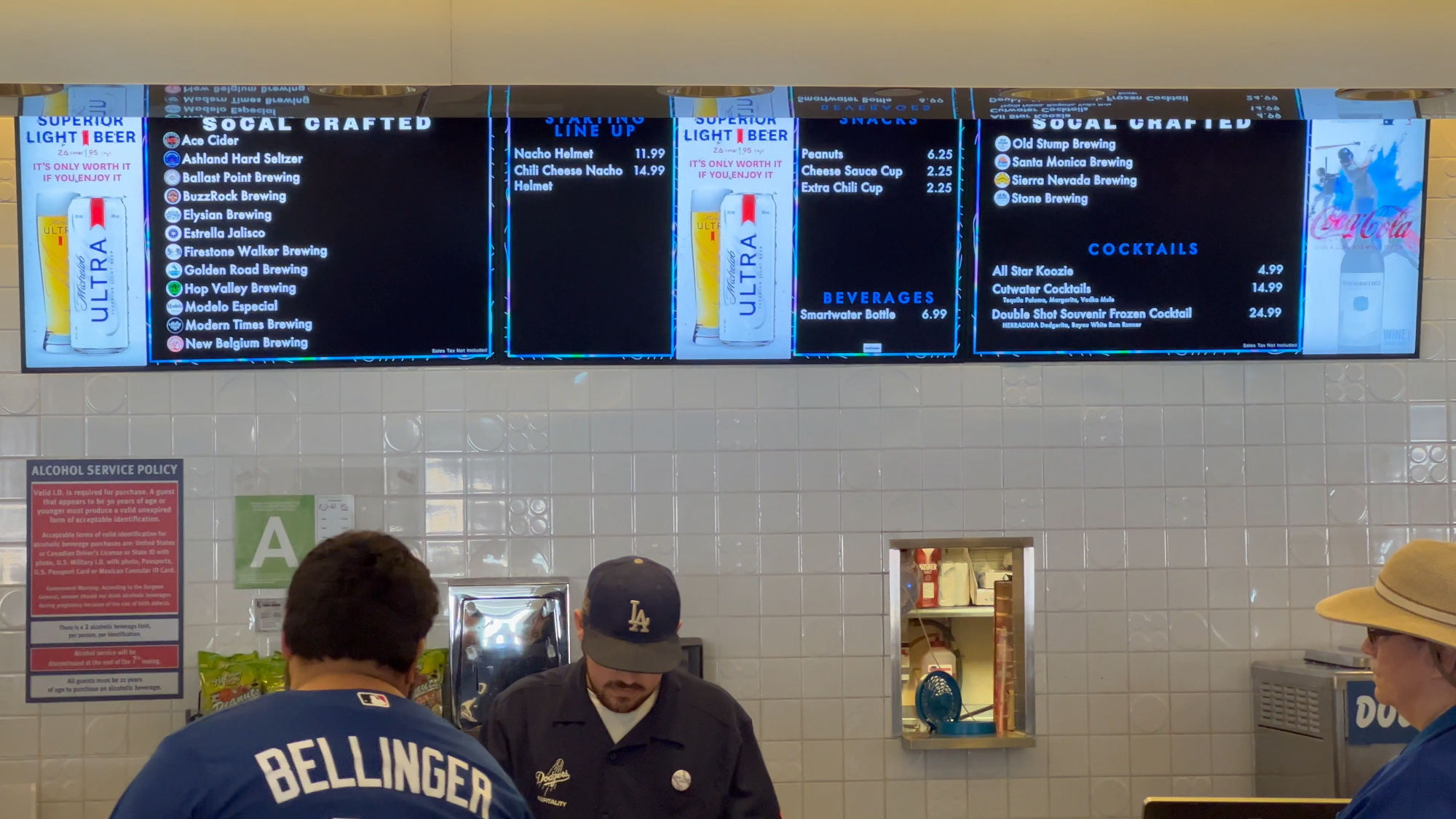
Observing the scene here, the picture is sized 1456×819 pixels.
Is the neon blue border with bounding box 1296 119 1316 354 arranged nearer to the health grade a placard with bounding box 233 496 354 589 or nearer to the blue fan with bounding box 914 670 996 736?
the blue fan with bounding box 914 670 996 736

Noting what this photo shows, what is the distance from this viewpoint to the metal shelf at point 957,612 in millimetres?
4242

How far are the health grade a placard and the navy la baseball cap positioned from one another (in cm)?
181

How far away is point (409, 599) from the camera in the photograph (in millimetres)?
1691

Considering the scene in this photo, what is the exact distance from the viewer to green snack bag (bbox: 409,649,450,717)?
388 centimetres

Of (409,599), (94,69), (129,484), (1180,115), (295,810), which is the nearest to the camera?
(295,810)

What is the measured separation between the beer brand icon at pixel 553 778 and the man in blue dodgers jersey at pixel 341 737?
70cm

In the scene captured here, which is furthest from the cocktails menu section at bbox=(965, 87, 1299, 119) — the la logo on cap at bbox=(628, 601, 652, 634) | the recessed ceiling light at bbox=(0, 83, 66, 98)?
the recessed ceiling light at bbox=(0, 83, 66, 98)

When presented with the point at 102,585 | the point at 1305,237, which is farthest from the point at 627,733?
the point at 1305,237

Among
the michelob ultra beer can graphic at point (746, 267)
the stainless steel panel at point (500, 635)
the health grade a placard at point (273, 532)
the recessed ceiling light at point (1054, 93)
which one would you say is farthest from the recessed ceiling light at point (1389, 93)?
the health grade a placard at point (273, 532)

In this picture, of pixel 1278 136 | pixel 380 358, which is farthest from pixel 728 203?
pixel 1278 136

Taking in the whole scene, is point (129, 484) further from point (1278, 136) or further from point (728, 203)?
point (1278, 136)

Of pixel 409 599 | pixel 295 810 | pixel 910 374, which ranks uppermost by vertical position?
pixel 910 374

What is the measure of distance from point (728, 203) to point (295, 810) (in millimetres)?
2877

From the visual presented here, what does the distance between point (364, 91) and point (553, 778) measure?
143 cm
